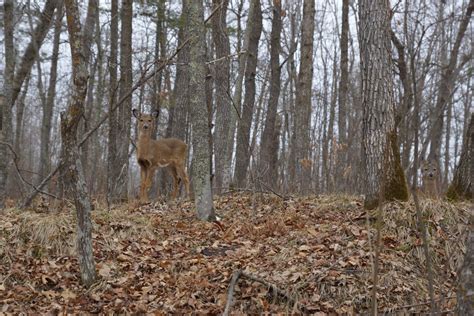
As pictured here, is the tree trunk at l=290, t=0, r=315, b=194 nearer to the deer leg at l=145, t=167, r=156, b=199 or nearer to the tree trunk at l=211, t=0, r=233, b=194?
the tree trunk at l=211, t=0, r=233, b=194

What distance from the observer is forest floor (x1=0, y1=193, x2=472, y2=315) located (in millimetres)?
5547

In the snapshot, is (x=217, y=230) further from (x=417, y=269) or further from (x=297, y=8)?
(x=297, y=8)

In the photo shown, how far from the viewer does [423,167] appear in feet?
45.1

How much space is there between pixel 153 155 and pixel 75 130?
20.6 ft

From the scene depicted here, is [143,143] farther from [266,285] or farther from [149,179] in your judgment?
[266,285]

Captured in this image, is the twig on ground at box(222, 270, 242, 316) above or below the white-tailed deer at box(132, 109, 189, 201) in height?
below

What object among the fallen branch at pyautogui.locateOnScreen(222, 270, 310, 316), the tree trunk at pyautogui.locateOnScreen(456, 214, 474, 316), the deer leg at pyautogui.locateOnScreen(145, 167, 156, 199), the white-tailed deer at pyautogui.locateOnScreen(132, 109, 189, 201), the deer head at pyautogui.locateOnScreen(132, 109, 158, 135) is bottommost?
the fallen branch at pyautogui.locateOnScreen(222, 270, 310, 316)

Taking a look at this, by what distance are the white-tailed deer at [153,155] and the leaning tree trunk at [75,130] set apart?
201 inches

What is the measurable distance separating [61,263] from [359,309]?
368 centimetres

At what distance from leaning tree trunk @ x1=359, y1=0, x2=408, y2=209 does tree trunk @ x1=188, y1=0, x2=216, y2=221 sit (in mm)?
2376

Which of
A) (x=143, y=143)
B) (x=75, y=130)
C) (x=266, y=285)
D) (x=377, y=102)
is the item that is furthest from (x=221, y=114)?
(x=266, y=285)

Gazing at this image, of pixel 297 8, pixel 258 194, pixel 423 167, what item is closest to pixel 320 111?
pixel 297 8

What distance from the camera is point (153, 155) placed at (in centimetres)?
1198

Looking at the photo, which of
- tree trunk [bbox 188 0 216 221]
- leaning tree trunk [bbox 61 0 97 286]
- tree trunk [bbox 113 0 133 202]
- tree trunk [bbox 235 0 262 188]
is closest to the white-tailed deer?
tree trunk [bbox 113 0 133 202]
